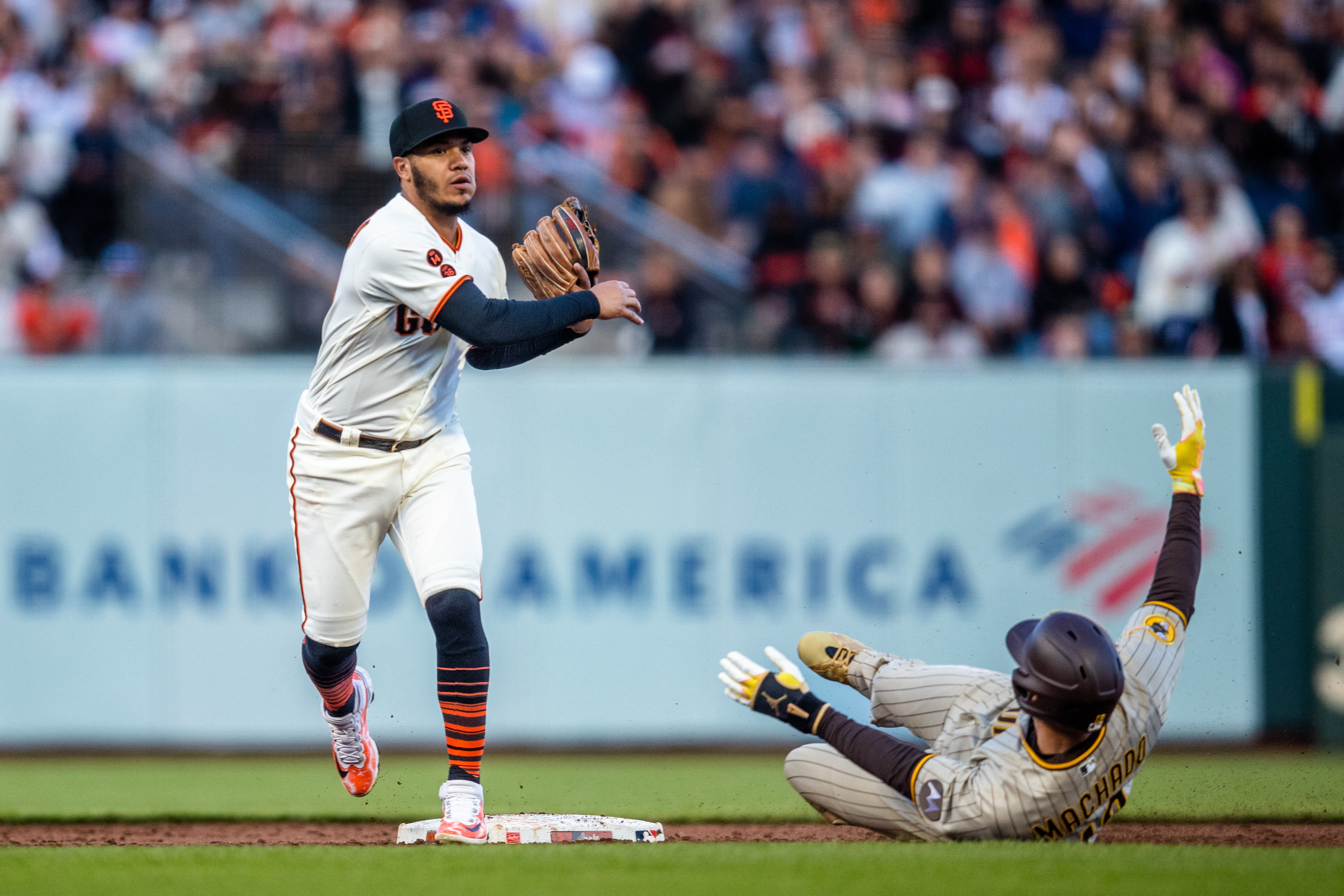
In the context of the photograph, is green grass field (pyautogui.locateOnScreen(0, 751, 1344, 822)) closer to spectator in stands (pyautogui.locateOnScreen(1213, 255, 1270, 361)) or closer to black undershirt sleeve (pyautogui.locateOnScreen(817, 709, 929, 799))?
black undershirt sleeve (pyautogui.locateOnScreen(817, 709, 929, 799))

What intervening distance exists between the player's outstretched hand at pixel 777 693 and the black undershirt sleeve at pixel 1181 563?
4.01 ft

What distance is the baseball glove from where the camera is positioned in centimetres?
564

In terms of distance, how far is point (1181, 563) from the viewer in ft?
16.9

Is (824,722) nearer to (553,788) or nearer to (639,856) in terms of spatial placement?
(639,856)

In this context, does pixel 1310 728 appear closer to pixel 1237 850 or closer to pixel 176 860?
pixel 1237 850

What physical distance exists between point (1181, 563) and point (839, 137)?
22.5 ft

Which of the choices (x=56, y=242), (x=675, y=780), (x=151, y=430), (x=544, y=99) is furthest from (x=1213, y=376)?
(x=56, y=242)

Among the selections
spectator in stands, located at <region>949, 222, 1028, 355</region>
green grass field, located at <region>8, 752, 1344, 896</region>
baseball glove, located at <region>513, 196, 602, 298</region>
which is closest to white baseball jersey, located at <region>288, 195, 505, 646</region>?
baseball glove, located at <region>513, 196, 602, 298</region>

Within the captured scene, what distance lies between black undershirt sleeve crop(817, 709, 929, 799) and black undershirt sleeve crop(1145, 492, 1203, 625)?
3.27ft

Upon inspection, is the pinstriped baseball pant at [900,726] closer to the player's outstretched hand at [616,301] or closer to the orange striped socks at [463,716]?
the orange striped socks at [463,716]

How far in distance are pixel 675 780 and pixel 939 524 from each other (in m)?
2.31

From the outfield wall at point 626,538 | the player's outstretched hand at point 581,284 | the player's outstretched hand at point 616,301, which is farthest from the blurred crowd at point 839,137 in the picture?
the player's outstretched hand at point 616,301

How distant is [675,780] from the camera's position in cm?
773

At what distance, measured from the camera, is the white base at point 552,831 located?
211 inches
